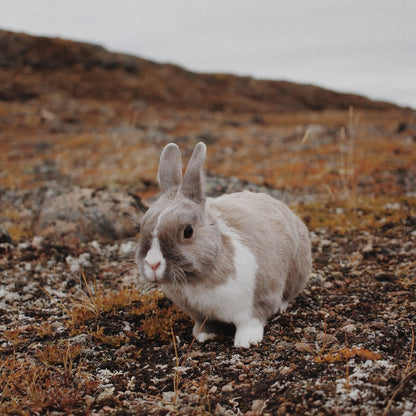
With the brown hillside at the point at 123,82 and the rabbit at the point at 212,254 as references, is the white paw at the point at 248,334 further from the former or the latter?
the brown hillside at the point at 123,82

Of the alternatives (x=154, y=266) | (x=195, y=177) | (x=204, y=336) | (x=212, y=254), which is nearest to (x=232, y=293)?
(x=212, y=254)

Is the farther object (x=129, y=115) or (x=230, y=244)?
(x=129, y=115)

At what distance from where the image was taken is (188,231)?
4.74 metres

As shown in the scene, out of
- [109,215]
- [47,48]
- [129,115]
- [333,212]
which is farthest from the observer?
[47,48]

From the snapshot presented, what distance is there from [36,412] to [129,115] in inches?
1621

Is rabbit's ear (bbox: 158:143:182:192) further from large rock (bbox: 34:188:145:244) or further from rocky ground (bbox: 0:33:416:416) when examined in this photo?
large rock (bbox: 34:188:145:244)

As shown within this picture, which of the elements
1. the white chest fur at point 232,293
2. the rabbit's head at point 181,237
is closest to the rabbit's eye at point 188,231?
the rabbit's head at point 181,237

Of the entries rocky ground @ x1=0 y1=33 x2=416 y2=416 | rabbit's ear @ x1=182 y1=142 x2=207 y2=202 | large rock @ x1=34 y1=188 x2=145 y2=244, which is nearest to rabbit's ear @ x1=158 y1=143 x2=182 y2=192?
rabbit's ear @ x1=182 y1=142 x2=207 y2=202

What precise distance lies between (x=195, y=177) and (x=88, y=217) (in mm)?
5278

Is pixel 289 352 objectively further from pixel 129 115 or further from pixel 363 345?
pixel 129 115

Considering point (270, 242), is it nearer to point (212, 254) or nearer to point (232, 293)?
point (232, 293)

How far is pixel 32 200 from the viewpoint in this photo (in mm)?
13406

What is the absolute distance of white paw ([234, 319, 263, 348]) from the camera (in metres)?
5.22

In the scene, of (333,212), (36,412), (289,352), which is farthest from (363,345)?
(333,212)
